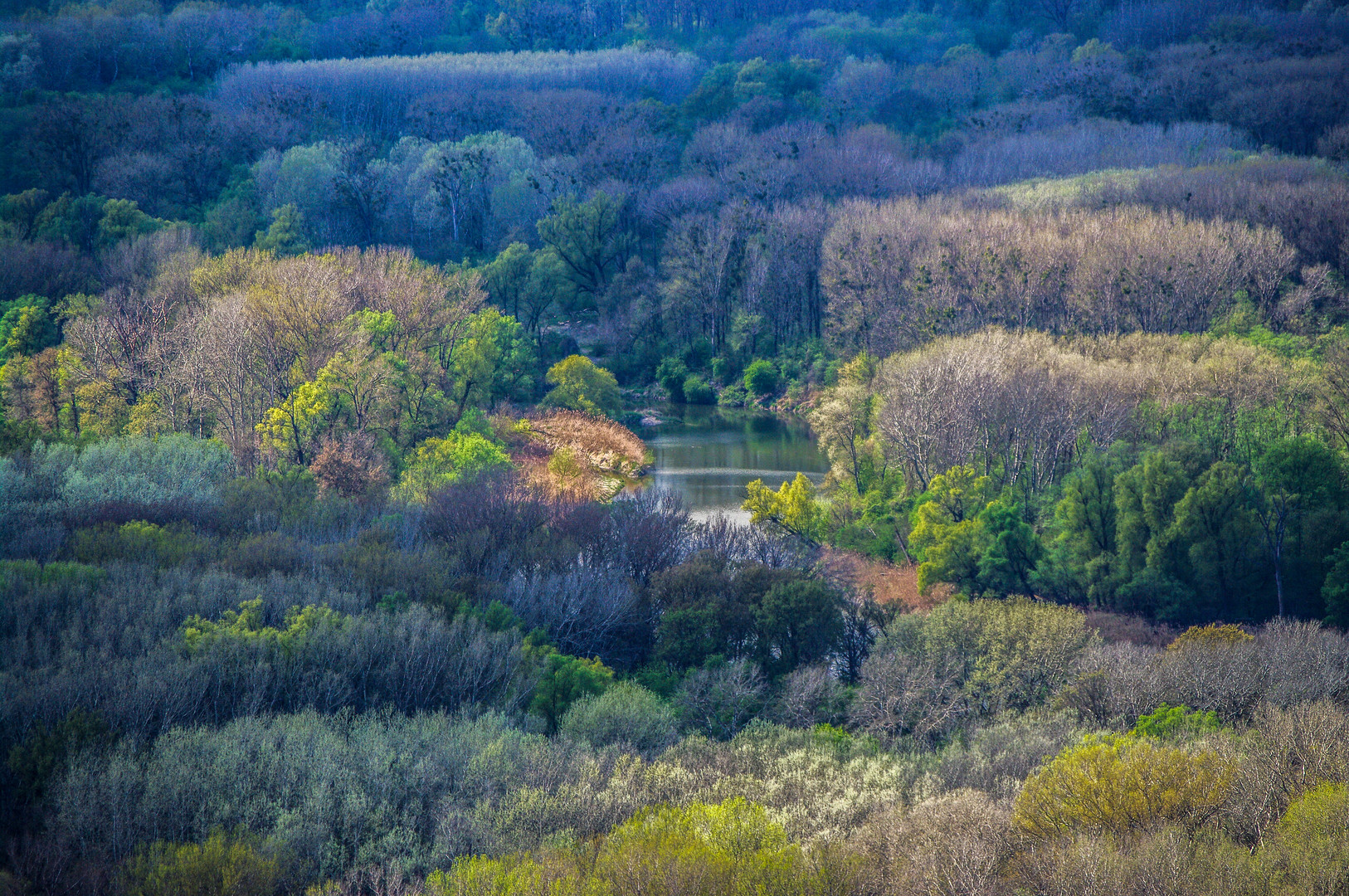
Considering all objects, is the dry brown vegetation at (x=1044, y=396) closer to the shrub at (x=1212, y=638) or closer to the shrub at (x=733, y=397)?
the shrub at (x=1212, y=638)

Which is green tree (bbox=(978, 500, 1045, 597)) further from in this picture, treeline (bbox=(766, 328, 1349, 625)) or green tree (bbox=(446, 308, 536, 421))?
green tree (bbox=(446, 308, 536, 421))

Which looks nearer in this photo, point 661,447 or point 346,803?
point 346,803

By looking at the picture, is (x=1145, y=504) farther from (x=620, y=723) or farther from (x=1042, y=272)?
(x=1042, y=272)

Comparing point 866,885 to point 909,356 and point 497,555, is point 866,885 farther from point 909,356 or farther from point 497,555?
point 909,356

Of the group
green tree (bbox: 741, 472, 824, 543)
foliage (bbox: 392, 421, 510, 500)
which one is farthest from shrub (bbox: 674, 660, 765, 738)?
foliage (bbox: 392, 421, 510, 500)

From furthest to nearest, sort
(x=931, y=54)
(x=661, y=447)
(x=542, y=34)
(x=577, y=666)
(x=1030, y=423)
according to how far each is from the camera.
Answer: (x=542, y=34)
(x=931, y=54)
(x=661, y=447)
(x=1030, y=423)
(x=577, y=666)

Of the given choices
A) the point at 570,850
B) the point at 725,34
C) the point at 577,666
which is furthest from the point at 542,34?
the point at 570,850
